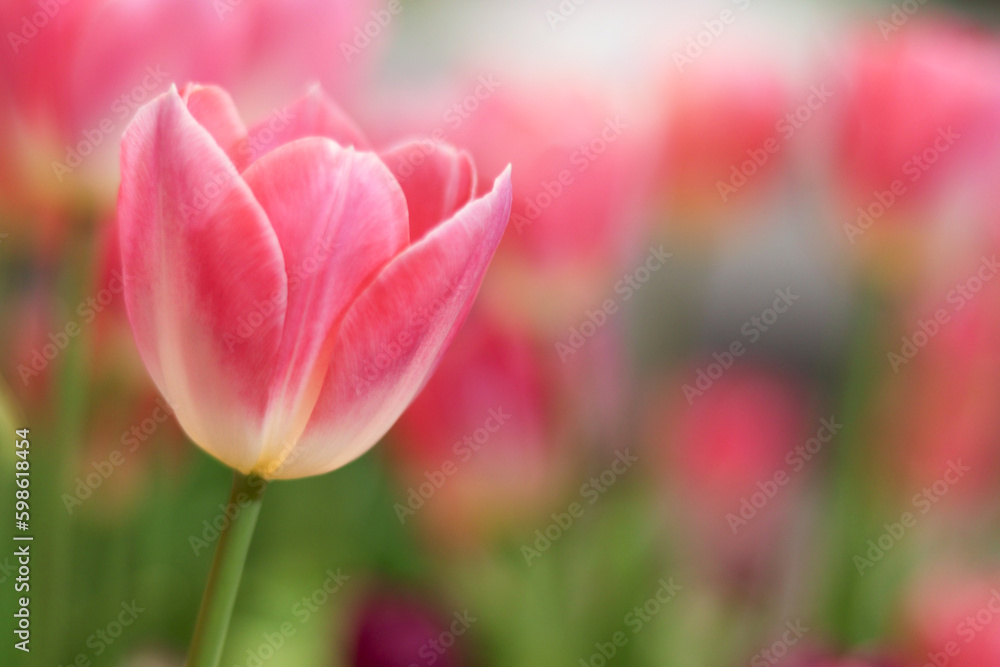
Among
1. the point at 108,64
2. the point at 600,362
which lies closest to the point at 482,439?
the point at 600,362

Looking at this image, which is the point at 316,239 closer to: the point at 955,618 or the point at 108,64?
the point at 108,64

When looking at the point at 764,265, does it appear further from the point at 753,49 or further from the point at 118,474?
the point at 118,474

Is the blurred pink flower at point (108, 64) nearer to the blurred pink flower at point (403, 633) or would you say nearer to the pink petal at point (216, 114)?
the pink petal at point (216, 114)

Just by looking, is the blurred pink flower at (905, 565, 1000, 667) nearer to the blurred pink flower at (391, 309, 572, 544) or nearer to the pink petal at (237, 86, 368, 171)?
the blurred pink flower at (391, 309, 572, 544)


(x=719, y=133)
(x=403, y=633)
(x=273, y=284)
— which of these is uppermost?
(x=719, y=133)

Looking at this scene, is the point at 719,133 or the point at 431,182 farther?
the point at 719,133

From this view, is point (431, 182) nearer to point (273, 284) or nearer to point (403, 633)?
point (273, 284)

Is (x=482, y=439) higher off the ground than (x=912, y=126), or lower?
lower
